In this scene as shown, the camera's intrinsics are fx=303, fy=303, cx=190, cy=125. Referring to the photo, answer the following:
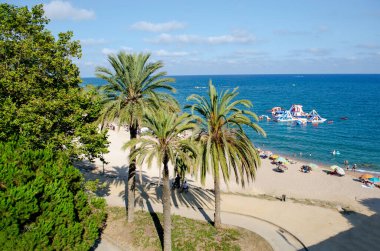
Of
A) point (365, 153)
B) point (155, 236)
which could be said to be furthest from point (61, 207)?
point (365, 153)

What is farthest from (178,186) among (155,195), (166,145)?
(166,145)

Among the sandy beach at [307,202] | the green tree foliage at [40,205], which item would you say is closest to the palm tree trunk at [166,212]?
the sandy beach at [307,202]

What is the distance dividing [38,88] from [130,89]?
5816 millimetres

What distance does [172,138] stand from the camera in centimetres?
1770

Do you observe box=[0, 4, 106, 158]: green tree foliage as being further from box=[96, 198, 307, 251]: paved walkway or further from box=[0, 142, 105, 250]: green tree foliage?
box=[96, 198, 307, 251]: paved walkway

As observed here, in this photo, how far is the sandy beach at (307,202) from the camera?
75.4ft

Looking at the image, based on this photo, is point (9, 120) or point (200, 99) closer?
point (9, 120)

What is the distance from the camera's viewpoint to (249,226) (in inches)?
912

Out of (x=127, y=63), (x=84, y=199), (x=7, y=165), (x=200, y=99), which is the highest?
(x=127, y=63)

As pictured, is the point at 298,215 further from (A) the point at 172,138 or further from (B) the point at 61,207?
(B) the point at 61,207

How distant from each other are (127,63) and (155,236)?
1210 cm

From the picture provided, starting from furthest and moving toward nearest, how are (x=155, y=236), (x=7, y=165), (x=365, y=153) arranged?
(x=365, y=153), (x=155, y=236), (x=7, y=165)

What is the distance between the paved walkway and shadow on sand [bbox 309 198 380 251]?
5.34 ft

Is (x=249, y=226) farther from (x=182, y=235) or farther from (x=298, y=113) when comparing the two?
(x=298, y=113)
